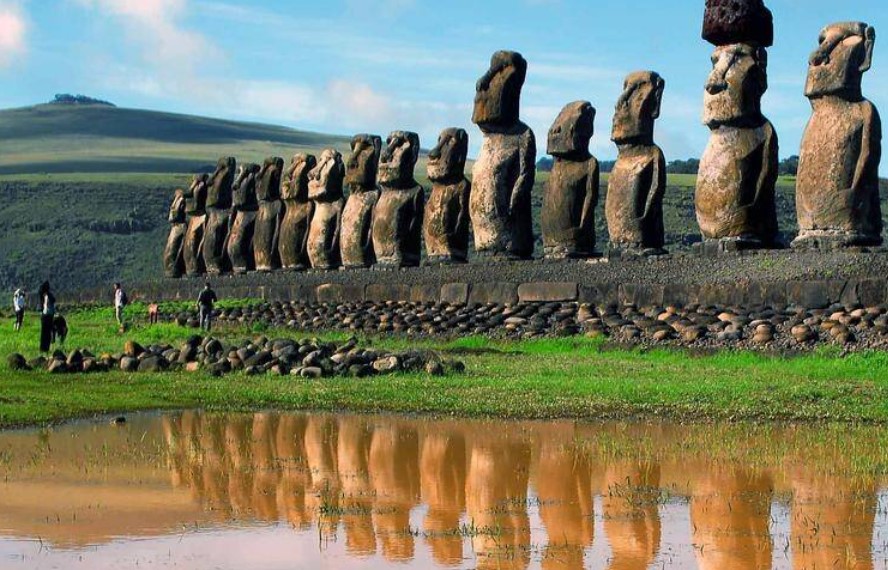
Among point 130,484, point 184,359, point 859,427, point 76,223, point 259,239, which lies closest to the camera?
point 130,484

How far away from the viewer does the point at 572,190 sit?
2323cm

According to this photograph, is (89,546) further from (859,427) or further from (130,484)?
(859,427)

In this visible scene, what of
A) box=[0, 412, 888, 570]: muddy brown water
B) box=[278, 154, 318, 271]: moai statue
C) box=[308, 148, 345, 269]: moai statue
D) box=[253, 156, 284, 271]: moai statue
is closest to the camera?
box=[0, 412, 888, 570]: muddy brown water

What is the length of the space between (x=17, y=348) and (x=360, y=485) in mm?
13449

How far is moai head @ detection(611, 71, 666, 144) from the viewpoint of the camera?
22188 mm

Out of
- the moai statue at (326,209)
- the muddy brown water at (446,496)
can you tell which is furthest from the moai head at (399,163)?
the muddy brown water at (446,496)

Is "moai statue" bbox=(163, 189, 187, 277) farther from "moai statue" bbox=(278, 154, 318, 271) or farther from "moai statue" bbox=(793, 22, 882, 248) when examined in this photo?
"moai statue" bbox=(793, 22, 882, 248)

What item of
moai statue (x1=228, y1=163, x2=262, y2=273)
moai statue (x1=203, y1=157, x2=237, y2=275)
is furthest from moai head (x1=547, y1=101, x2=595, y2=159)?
moai statue (x1=203, y1=157, x2=237, y2=275)

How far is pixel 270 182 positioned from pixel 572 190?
11.0 meters

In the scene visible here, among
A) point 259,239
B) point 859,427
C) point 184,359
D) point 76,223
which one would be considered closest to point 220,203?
point 259,239

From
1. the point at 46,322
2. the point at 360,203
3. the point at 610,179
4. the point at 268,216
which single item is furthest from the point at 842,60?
the point at 268,216

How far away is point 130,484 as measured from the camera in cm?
953

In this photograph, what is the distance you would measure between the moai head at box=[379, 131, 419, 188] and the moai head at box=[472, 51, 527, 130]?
271 cm

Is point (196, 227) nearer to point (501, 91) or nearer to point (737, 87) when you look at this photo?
point (501, 91)
